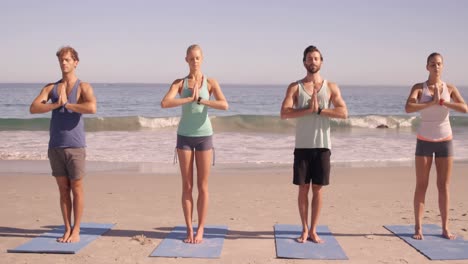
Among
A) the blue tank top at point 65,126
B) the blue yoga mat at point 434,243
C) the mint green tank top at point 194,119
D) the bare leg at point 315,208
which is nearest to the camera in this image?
the blue yoga mat at point 434,243

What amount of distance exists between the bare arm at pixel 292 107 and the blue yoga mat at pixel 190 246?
1.46 meters

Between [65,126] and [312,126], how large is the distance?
243 cm

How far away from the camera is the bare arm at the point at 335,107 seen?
504 centimetres

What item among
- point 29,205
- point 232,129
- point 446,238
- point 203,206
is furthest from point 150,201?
point 232,129

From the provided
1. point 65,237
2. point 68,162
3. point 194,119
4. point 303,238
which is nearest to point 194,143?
point 194,119

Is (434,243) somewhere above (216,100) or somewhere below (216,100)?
below

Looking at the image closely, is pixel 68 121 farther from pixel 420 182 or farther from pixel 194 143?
pixel 420 182

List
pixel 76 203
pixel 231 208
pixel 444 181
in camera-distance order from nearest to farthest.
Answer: pixel 76 203
pixel 444 181
pixel 231 208

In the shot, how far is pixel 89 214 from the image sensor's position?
6.79 meters

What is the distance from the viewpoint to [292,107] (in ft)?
17.0

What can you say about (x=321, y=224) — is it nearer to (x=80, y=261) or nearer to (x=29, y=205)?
(x=80, y=261)

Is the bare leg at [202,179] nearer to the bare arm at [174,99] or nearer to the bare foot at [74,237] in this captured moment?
the bare arm at [174,99]

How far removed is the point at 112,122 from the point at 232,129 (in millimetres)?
6052

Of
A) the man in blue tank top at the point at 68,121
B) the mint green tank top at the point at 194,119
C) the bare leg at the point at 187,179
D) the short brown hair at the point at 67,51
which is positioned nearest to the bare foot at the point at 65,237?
the man in blue tank top at the point at 68,121
